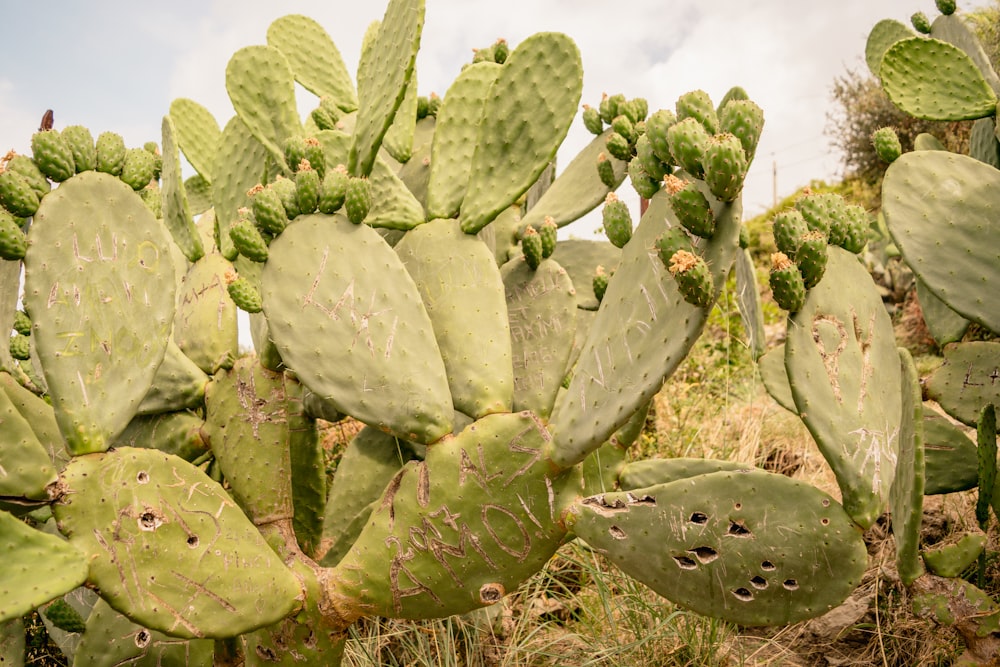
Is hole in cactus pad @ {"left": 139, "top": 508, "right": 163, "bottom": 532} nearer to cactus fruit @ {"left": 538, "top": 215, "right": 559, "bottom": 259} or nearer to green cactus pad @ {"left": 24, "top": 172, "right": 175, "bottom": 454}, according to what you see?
green cactus pad @ {"left": 24, "top": 172, "right": 175, "bottom": 454}

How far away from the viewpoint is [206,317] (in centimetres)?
236

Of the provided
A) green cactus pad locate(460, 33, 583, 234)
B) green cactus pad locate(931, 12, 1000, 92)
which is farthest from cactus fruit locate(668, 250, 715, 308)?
green cactus pad locate(931, 12, 1000, 92)

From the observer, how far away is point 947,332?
247 cm

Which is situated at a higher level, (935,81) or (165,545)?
(935,81)

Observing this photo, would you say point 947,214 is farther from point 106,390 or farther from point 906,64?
point 106,390

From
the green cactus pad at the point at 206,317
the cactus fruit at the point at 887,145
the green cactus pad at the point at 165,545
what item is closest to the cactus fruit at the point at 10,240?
the green cactus pad at the point at 165,545

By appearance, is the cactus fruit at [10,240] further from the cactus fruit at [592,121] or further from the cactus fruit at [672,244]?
the cactus fruit at [592,121]

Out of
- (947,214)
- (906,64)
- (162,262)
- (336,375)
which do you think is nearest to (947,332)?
(947,214)

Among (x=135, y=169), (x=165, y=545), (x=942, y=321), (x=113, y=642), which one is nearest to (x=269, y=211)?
(x=135, y=169)

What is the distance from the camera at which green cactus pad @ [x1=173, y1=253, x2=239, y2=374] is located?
2303mm

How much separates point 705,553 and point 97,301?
1211 mm

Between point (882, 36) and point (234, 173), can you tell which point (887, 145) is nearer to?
point (882, 36)

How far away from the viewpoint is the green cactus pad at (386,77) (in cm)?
178

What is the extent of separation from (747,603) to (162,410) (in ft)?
4.81
